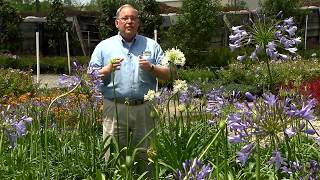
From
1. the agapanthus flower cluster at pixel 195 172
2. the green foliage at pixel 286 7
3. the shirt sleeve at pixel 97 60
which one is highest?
the green foliage at pixel 286 7

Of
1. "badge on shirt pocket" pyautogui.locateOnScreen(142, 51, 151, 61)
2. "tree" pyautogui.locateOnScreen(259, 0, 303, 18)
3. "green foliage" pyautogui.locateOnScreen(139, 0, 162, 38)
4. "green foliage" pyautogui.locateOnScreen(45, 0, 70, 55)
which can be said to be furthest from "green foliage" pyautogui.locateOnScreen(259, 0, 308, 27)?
"badge on shirt pocket" pyautogui.locateOnScreen(142, 51, 151, 61)

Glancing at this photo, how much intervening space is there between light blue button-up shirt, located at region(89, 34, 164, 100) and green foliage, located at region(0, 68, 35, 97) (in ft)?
28.3

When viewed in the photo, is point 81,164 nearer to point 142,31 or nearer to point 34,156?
point 34,156

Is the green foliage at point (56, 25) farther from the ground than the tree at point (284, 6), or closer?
closer

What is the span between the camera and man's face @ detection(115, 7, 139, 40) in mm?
4270

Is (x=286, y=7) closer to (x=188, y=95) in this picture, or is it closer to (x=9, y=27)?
(x=9, y=27)

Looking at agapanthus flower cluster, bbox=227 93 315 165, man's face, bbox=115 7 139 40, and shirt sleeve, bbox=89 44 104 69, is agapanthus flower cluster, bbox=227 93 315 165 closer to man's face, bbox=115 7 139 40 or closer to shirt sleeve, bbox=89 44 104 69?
man's face, bbox=115 7 139 40

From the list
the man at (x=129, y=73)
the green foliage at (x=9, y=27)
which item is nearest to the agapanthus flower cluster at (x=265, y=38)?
the man at (x=129, y=73)

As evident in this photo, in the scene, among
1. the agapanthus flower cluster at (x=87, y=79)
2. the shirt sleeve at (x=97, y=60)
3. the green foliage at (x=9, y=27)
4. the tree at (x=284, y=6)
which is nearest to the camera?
the agapanthus flower cluster at (x=87, y=79)

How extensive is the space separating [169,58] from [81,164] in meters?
1.33

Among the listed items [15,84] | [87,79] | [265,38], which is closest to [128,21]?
[87,79]

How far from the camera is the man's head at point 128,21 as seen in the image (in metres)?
4.27

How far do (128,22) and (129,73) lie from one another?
376 mm

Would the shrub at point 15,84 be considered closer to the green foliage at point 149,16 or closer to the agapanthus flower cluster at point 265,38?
the agapanthus flower cluster at point 265,38
